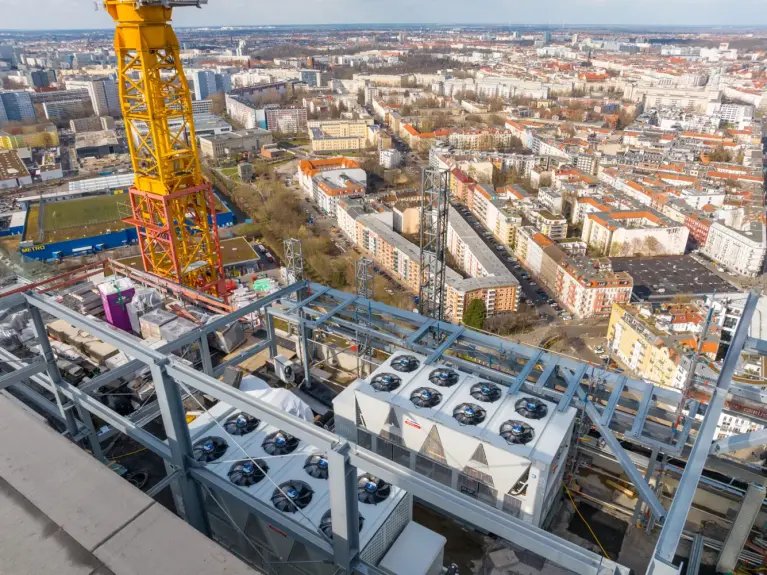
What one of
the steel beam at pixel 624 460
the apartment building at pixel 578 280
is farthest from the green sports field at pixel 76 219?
the steel beam at pixel 624 460

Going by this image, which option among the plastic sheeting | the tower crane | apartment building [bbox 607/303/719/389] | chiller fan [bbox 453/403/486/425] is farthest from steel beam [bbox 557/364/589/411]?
apartment building [bbox 607/303/719/389]

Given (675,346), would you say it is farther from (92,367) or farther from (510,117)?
(510,117)

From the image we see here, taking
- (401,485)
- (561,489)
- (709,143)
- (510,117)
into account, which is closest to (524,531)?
(401,485)

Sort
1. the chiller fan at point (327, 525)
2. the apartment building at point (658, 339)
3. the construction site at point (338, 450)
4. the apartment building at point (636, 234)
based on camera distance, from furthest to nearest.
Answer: the apartment building at point (636, 234) → the apartment building at point (658, 339) → the chiller fan at point (327, 525) → the construction site at point (338, 450)

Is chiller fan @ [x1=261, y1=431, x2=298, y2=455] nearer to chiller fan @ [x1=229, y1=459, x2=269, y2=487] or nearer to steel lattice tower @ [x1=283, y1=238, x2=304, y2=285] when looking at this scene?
chiller fan @ [x1=229, y1=459, x2=269, y2=487]

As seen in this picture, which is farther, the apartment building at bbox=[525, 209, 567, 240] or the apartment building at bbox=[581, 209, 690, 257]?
the apartment building at bbox=[525, 209, 567, 240]

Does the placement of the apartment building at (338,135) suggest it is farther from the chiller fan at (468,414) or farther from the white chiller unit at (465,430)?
the chiller fan at (468,414)
